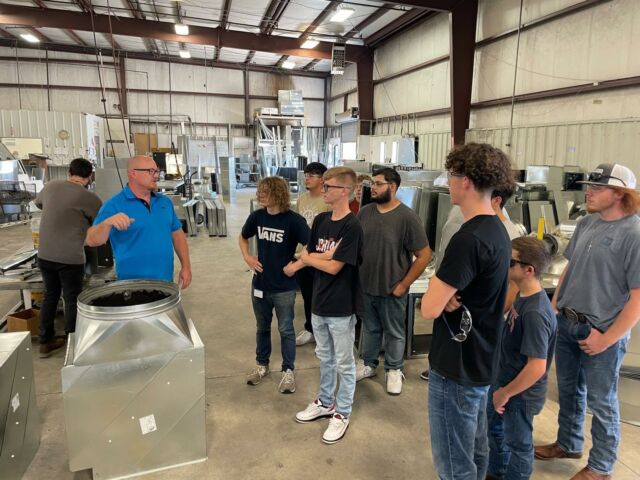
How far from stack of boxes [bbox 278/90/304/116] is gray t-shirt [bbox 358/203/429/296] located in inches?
524

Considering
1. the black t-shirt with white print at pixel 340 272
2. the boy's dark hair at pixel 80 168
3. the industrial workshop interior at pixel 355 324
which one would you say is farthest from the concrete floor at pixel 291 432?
the boy's dark hair at pixel 80 168

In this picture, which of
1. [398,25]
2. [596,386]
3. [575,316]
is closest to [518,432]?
[596,386]

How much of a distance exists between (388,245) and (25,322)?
289cm

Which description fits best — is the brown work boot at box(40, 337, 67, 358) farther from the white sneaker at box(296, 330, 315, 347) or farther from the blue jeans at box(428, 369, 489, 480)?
the blue jeans at box(428, 369, 489, 480)

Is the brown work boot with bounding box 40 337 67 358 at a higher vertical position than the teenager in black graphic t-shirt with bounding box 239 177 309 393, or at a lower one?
lower

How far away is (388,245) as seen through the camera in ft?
8.70

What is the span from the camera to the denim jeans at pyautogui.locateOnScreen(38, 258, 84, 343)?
3.19 metres

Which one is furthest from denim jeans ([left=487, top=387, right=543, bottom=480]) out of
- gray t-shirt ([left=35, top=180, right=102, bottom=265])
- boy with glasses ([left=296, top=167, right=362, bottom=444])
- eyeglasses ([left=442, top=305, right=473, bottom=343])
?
gray t-shirt ([left=35, top=180, right=102, bottom=265])

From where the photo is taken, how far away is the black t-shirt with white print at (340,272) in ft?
6.99

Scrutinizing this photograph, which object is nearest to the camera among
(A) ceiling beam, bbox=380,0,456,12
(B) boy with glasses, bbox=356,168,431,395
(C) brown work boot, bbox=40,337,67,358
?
(B) boy with glasses, bbox=356,168,431,395

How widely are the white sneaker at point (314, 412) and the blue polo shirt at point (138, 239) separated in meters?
1.12

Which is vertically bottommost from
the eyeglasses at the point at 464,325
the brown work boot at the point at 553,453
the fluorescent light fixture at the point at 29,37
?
the brown work boot at the point at 553,453

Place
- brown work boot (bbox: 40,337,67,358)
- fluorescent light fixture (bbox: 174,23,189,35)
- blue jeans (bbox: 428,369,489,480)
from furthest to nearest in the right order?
fluorescent light fixture (bbox: 174,23,189,35) < brown work boot (bbox: 40,337,67,358) < blue jeans (bbox: 428,369,489,480)

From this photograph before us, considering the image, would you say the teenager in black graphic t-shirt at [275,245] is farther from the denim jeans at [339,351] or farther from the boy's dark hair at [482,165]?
the boy's dark hair at [482,165]
